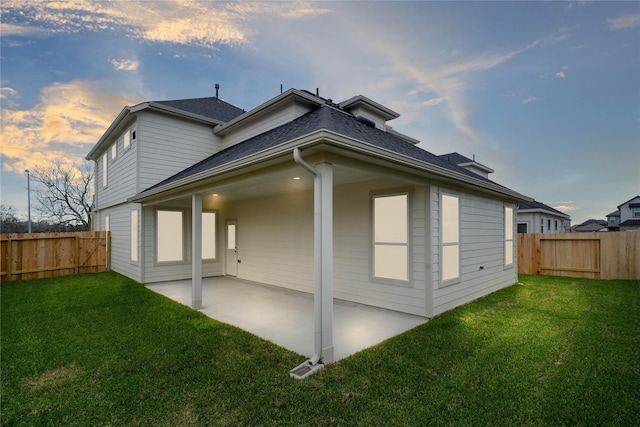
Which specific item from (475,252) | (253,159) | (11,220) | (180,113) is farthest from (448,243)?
(11,220)

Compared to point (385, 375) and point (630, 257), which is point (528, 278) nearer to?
point (630, 257)

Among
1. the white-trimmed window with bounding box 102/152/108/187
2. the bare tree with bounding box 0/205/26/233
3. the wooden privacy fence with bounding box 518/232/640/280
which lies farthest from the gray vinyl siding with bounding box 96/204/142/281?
the bare tree with bounding box 0/205/26/233

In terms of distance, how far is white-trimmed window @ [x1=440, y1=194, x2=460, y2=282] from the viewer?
217 inches

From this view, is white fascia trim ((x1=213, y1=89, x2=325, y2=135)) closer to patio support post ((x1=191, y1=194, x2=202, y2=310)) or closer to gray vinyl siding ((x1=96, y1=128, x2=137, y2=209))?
patio support post ((x1=191, y1=194, x2=202, y2=310))

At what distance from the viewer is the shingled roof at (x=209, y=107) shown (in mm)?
10114

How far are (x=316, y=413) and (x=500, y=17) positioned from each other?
10.4 meters

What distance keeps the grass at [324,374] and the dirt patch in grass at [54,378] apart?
0.06 ft

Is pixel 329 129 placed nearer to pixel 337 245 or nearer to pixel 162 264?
pixel 337 245

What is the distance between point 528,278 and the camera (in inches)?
379

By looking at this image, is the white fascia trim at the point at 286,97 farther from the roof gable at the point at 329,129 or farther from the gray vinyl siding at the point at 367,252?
the gray vinyl siding at the point at 367,252

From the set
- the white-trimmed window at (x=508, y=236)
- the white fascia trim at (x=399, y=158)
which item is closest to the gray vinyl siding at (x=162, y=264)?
the white fascia trim at (x=399, y=158)

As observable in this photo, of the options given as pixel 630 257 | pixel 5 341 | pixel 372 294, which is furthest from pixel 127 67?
pixel 630 257

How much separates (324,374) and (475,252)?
5.05m

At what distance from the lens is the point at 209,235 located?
33.1ft
